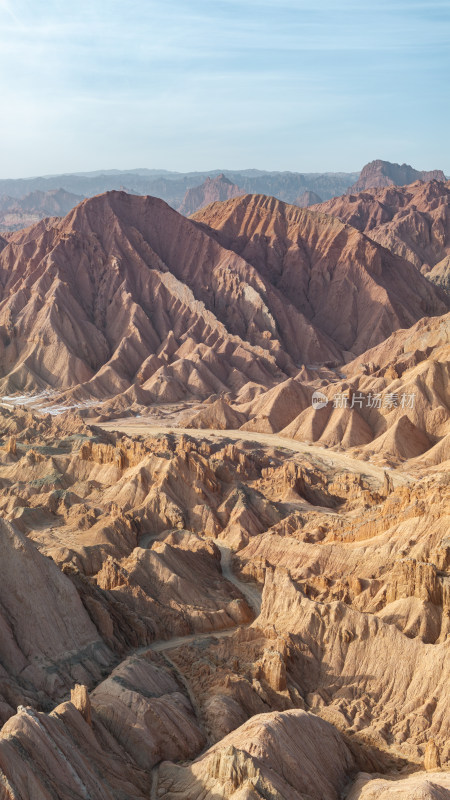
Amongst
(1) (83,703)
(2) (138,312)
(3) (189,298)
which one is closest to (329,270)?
(3) (189,298)

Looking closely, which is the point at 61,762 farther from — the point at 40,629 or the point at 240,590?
the point at 240,590

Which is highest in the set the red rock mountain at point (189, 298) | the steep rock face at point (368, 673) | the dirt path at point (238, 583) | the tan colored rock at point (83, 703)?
the red rock mountain at point (189, 298)

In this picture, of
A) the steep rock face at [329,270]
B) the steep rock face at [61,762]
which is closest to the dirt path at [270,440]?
the steep rock face at [61,762]

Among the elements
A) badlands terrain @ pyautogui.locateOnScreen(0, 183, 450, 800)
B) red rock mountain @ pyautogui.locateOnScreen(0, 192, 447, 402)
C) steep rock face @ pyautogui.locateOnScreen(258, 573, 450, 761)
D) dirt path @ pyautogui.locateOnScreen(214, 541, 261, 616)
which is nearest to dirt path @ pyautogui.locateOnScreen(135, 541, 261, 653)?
dirt path @ pyautogui.locateOnScreen(214, 541, 261, 616)

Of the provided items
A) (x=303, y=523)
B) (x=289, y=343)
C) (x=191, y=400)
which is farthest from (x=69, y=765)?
(x=289, y=343)

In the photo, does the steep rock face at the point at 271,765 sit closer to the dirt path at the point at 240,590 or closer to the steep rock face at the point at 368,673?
the steep rock face at the point at 368,673

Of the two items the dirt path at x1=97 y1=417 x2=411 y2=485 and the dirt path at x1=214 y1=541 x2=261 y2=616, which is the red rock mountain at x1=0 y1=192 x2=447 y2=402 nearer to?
the dirt path at x1=97 y1=417 x2=411 y2=485

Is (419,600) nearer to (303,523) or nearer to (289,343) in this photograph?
(303,523)
